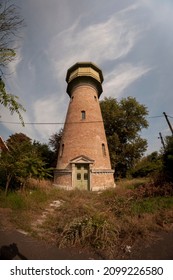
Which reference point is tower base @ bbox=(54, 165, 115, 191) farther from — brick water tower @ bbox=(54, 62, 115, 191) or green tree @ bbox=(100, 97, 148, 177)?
green tree @ bbox=(100, 97, 148, 177)

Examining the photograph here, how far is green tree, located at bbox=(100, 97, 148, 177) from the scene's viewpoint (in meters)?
22.1

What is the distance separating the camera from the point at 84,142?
14539 mm

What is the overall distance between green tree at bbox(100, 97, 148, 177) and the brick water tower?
20.5 ft

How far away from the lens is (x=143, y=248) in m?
4.43

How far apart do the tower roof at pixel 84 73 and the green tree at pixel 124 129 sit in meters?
5.71

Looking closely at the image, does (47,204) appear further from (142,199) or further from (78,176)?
(78,176)

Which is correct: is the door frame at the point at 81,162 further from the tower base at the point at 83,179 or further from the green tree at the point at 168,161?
the green tree at the point at 168,161

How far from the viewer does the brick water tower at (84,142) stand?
13.9m

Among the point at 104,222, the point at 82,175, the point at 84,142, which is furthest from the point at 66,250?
the point at 84,142

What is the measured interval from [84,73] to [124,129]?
9.61m

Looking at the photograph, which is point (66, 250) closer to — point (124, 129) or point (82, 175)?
point (82, 175)

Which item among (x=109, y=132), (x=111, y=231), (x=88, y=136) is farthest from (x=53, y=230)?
(x=109, y=132)

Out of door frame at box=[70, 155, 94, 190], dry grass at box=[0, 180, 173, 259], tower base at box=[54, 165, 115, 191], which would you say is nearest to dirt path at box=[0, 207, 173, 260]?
dry grass at box=[0, 180, 173, 259]
